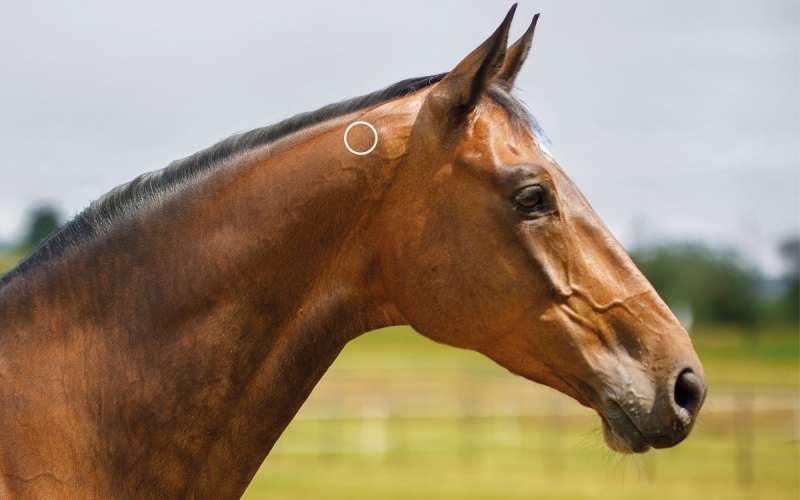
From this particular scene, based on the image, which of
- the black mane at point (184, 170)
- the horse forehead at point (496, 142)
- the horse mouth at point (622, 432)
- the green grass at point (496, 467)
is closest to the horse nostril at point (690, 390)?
the horse mouth at point (622, 432)

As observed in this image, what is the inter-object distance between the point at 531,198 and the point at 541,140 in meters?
0.28

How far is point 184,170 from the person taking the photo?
3.21 m

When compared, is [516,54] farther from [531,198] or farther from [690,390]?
[690,390]

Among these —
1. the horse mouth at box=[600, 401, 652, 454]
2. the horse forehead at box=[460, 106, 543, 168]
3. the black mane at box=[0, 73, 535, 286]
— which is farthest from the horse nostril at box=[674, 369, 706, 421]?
the black mane at box=[0, 73, 535, 286]

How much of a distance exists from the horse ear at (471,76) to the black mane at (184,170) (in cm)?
13

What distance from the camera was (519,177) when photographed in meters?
3.06

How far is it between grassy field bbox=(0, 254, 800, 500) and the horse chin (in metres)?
0.14

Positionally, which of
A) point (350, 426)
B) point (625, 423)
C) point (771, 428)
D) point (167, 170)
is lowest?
point (771, 428)

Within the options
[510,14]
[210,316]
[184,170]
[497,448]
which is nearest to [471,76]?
[510,14]

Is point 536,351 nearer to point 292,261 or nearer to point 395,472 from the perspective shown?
point 292,261

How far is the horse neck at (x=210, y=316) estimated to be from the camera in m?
2.99

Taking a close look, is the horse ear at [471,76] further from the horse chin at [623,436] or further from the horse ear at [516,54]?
the horse chin at [623,436]

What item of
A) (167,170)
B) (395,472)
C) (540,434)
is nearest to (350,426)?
(540,434)

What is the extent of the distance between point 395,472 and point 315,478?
6.20 feet
